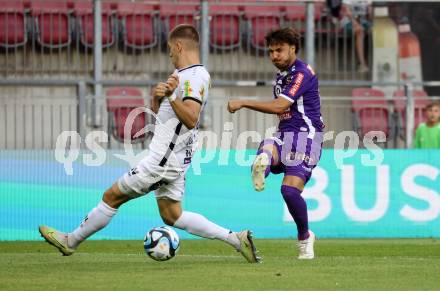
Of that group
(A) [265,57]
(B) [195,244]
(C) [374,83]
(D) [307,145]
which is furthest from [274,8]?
(D) [307,145]

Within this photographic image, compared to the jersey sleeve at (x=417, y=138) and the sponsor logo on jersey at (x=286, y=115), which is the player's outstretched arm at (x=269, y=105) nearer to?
the sponsor logo on jersey at (x=286, y=115)

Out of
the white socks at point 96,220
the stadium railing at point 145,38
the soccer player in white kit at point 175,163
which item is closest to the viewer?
the soccer player in white kit at point 175,163

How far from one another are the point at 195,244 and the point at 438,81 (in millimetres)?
7024

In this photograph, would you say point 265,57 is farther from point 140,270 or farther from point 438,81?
point 140,270

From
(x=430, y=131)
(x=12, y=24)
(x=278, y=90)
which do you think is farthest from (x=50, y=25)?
(x=278, y=90)

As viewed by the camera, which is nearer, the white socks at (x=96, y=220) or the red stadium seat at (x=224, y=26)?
the white socks at (x=96, y=220)

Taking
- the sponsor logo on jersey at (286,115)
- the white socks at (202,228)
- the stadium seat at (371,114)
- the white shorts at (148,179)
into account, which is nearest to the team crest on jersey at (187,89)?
the white shorts at (148,179)

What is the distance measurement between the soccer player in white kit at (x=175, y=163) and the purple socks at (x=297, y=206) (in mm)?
771

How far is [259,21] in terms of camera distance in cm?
2041

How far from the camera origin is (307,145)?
11484 mm

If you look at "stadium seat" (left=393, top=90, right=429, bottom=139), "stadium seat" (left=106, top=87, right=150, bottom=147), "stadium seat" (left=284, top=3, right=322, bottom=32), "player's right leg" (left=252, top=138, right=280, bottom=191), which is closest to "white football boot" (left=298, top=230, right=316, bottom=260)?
"player's right leg" (left=252, top=138, right=280, bottom=191)

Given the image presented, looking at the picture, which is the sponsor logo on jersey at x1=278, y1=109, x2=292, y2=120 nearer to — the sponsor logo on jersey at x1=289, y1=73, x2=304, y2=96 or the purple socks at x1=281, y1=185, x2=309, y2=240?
the sponsor logo on jersey at x1=289, y1=73, x2=304, y2=96

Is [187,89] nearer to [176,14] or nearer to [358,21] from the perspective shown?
[176,14]

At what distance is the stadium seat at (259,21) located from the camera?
2036 centimetres
